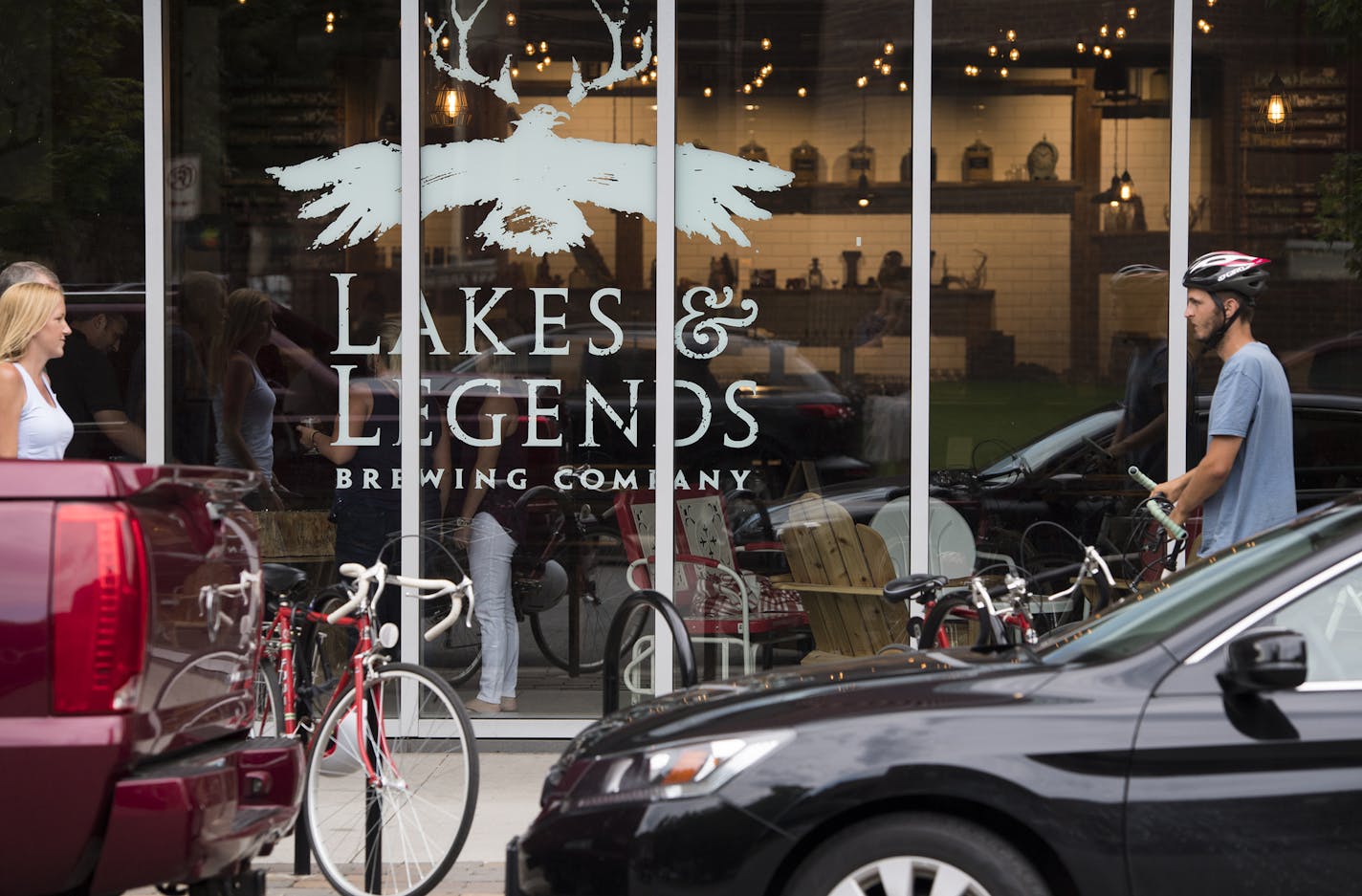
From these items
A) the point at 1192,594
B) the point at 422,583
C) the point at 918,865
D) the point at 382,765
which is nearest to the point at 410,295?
the point at 422,583

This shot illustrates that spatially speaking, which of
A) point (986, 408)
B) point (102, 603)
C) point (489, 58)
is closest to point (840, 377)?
point (986, 408)

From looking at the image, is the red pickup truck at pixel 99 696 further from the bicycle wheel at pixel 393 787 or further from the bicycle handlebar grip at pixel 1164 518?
the bicycle handlebar grip at pixel 1164 518

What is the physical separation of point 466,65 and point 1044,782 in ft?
19.7

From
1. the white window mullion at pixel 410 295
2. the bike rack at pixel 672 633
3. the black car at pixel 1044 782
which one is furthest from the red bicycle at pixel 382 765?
the white window mullion at pixel 410 295

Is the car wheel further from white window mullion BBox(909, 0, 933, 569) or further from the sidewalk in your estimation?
white window mullion BBox(909, 0, 933, 569)

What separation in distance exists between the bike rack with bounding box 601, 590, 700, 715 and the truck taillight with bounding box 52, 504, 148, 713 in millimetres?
2107

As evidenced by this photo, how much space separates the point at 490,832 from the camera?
6469 millimetres

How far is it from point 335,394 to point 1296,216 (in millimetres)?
5465

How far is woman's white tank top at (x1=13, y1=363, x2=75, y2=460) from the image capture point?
5.65 m

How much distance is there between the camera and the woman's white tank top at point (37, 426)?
5648 mm

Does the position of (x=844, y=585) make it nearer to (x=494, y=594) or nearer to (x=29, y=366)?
(x=494, y=594)

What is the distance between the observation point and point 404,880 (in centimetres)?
548

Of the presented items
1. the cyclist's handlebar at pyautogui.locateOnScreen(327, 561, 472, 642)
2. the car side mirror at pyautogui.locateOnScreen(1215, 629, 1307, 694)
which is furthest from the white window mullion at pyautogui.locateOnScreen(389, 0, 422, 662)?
the car side mirror at pyautogui.locateOnScreen(1215, 629, 1307, 694)

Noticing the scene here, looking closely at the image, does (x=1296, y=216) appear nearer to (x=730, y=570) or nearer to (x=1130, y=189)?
(x=1130, y=189)
